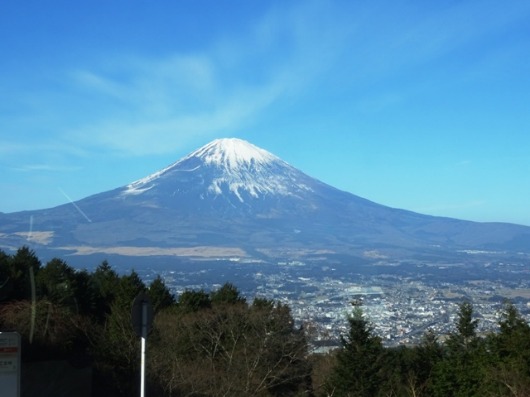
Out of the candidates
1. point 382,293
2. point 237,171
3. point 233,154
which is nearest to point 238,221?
point 237,171

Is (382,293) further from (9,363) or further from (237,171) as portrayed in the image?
(237,171)

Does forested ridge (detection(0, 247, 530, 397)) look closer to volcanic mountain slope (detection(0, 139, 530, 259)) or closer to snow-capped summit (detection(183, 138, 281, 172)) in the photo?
volcanic mountain slope (detection(0, 139, 530, 259))

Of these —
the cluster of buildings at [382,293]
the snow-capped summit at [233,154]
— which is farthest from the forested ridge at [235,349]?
the snow-capped summit at [233,154]

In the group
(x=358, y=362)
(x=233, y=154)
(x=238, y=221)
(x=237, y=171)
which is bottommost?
(x=358, y=362)

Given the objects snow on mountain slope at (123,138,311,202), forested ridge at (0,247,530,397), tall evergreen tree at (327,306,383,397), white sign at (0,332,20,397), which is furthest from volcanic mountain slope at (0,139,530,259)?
white sign at (0,332,20,397)

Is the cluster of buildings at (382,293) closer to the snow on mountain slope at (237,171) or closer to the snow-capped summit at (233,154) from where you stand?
the snow on mountain slope at (237,171)

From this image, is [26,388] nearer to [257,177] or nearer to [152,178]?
[152,178]
